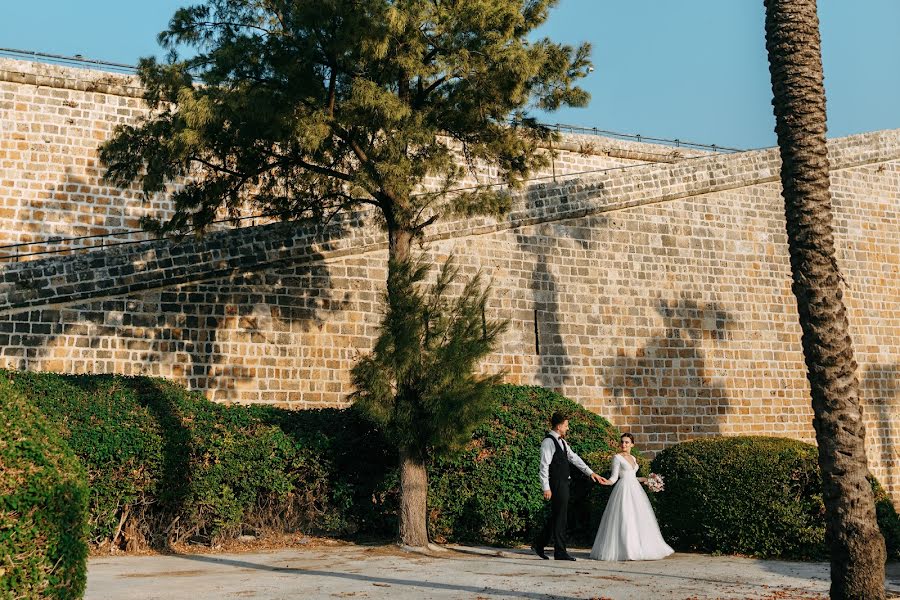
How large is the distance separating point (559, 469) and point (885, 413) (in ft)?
40.3

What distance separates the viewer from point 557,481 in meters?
9.35

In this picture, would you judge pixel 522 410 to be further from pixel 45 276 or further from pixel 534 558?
pixel 45 276

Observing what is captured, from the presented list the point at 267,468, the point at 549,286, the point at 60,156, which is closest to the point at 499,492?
the point at 267,468

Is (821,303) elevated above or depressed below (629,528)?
above

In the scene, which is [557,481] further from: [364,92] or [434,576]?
[364,92]

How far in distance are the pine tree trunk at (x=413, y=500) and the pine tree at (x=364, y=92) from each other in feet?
0.11

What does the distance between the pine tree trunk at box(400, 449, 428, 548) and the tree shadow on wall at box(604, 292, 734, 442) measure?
22.4 ft

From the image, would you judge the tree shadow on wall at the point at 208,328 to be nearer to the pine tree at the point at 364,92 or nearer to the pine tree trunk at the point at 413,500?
the pine tree at the point at 364,92

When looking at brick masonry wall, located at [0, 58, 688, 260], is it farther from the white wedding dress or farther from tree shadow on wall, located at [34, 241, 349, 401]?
the white wedding dress

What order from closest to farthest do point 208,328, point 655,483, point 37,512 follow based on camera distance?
1. point 37,512
2. point 655,483
3. point 208,328

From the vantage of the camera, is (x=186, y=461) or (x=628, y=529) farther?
(x=186, y=461)

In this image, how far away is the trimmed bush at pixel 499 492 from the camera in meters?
10.1

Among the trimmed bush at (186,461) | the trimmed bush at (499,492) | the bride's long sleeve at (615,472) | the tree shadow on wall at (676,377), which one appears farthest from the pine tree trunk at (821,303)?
the tree shadow on wall at (676,377)

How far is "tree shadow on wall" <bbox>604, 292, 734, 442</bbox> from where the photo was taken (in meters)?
15.9
